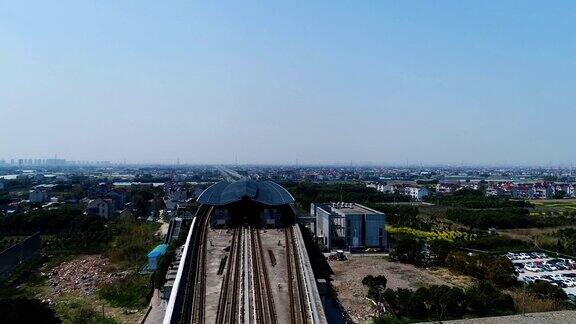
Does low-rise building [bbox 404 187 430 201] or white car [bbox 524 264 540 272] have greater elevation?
low-rise building [bbox 404 187 430 201]

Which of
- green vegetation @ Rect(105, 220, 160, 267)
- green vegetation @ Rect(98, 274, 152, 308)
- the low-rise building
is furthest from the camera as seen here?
the low-rise building

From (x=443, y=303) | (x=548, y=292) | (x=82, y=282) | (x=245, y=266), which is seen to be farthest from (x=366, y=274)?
(x=82, y=282)

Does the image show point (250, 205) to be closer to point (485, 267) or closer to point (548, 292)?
point (485, 267)

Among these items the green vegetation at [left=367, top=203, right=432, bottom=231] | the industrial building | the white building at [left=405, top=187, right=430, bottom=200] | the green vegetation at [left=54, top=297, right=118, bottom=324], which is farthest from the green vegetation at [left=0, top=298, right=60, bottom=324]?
the white building at [left=405, top=187, right=430, bottom=200]

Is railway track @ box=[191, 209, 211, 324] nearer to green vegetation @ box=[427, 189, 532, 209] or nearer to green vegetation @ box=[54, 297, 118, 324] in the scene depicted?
green vegetation @ box=[54, 297, 118, 324]

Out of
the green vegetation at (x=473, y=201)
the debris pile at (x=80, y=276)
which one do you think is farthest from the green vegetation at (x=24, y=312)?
the green vegetation at (x=473, y=201)

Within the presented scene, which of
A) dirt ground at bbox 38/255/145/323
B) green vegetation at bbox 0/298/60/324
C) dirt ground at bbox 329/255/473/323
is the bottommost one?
dirt ground at bbox 38/255/145/323

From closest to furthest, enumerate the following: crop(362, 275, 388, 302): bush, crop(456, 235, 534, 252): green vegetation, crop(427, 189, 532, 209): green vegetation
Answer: crop(362, 275, 388, 302): bush → crop(456, 235, 534, 252): green vegetation → crop(427, 189, 532, 209): green vegetation

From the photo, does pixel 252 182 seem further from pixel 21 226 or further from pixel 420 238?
pixel 21 226
